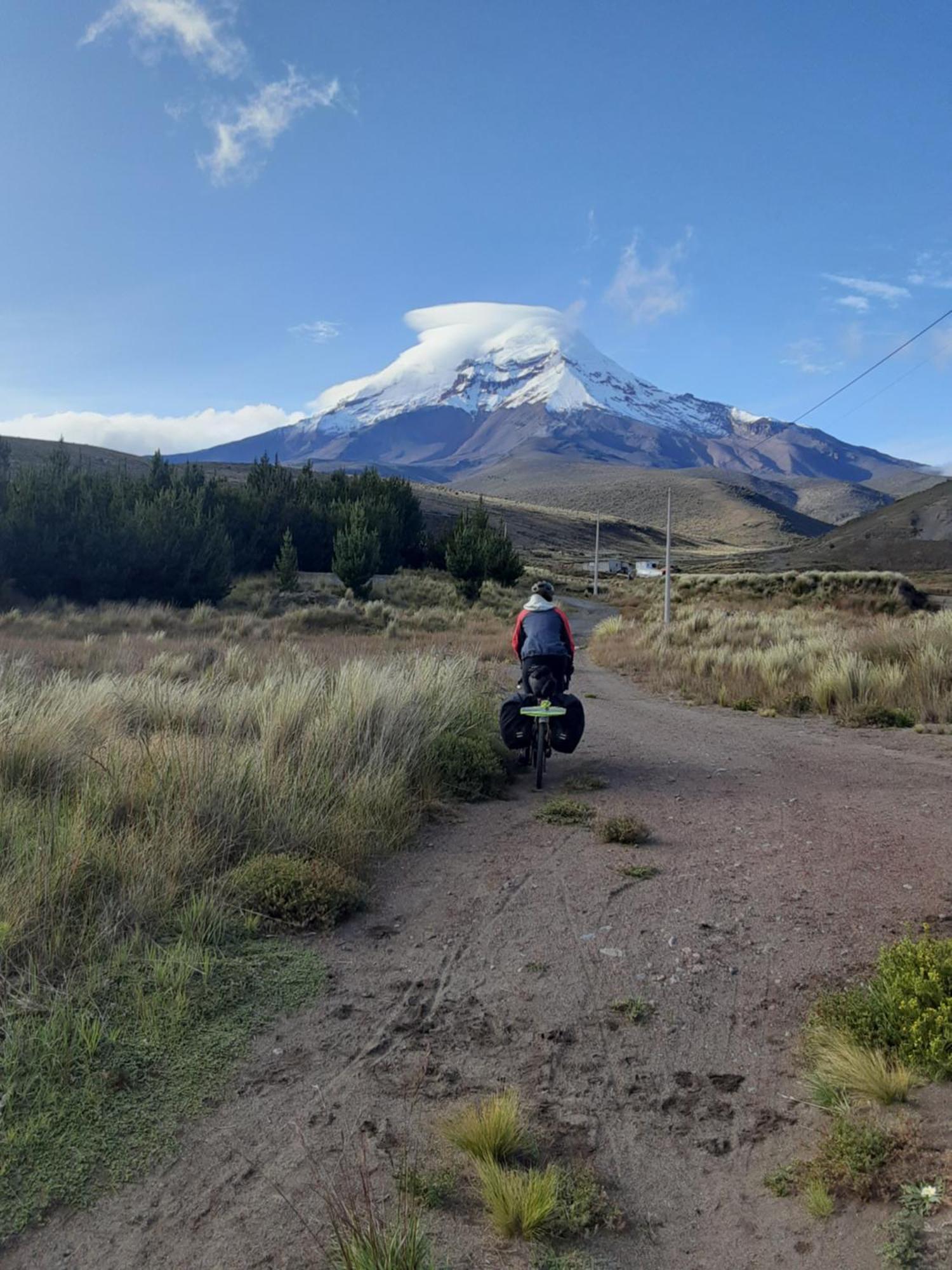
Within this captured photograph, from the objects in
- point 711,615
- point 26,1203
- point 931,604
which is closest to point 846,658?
point 26,1203

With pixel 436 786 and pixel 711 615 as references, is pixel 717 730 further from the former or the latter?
pixel 711 615

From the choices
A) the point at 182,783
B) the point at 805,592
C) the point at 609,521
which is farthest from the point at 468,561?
the point at 609,521

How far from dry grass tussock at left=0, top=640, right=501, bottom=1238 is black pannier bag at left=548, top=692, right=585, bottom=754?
65cm

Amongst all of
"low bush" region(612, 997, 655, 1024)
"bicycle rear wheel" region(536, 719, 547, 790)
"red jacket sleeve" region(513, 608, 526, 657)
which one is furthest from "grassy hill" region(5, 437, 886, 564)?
"low bush" region(612, 997, 655, 1024)

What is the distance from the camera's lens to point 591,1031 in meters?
3.52

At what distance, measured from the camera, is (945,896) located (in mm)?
4758

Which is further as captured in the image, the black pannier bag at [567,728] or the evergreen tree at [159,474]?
the evergreen tree at [159,474]

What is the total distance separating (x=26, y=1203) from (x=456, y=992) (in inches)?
71.5

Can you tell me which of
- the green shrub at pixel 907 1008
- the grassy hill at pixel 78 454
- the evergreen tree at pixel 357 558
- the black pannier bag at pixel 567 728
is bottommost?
the green shrub at pixel 907 1008

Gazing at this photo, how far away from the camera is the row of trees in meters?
31.8

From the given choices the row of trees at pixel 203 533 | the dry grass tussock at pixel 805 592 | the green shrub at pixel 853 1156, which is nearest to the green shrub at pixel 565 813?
the green shrub at pixel 853 1156

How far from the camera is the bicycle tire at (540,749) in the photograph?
7.69m

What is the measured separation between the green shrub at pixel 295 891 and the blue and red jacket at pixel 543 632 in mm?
3640

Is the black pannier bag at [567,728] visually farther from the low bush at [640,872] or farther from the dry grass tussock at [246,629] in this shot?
the dry grass tussock at [246,629]
